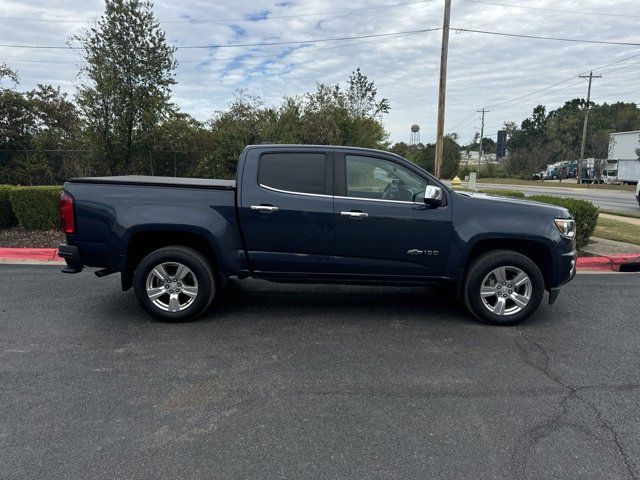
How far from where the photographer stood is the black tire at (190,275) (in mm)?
4863

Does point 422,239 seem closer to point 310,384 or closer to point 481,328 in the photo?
point 481,328

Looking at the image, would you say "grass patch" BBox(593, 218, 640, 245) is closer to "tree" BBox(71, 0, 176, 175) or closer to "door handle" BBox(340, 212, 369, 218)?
"door handle" BBox(340, 212, 369, 218)

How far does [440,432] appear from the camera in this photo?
3.02 metres

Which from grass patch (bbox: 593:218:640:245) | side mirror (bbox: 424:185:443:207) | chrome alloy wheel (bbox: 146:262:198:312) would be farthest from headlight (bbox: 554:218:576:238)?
grass patch (bbox: 593:218:640:245)

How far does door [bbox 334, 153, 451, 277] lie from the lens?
190 inches

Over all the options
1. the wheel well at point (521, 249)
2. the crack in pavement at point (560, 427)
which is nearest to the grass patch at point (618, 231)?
the wheel well at point (521, 249)

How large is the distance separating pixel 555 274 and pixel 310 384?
3.01m

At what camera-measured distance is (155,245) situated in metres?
5.20

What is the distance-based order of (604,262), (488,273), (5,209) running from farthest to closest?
(5,209), (604,262), (488,273)

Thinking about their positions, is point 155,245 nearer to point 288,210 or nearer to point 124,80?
point 288,210

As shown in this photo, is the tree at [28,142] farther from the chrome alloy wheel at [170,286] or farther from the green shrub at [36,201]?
the chrome alloy wheel at [170,286]

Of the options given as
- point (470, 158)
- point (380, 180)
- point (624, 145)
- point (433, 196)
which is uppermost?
point (624, 145)

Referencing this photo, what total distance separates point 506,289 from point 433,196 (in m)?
1.34

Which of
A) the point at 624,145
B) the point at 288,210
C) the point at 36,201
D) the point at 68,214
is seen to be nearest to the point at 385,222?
the point at 288,210
